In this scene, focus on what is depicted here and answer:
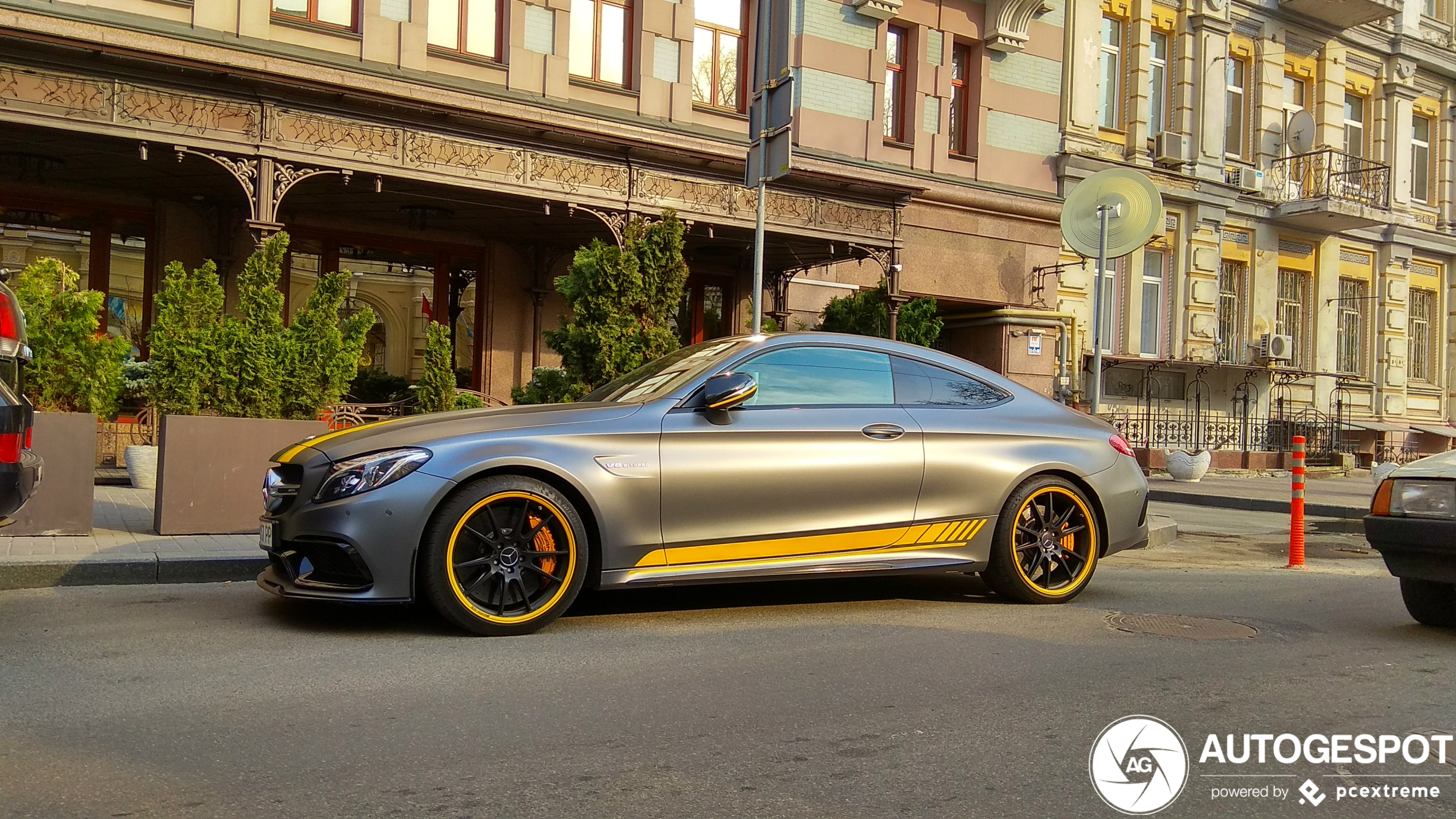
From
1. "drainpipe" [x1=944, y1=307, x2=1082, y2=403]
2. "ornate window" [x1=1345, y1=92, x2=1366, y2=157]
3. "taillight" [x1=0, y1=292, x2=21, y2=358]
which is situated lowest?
"taillight" [x1=0, y1=292, x2=21, y2=358]

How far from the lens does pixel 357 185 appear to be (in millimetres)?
13734

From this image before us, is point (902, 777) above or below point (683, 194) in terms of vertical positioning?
below

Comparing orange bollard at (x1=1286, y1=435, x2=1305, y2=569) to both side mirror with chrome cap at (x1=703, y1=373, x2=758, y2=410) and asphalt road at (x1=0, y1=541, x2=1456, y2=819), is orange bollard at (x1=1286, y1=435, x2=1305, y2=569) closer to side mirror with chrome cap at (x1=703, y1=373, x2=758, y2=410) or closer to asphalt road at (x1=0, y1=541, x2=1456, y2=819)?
asphalt road at (x1=0, y1=541, x2=1456, y2=819)

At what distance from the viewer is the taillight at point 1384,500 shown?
5691mm

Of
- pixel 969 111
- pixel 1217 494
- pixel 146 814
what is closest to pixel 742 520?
pixel 146 814

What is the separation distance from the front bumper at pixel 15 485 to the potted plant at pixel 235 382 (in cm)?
217

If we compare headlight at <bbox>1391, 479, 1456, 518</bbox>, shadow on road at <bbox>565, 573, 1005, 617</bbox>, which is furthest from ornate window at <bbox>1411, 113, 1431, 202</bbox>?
shadow on road at <bbox>565, 573, 1005, 617</bbox>

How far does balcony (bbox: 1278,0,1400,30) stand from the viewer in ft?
80.0

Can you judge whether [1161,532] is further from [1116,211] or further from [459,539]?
[459,539]

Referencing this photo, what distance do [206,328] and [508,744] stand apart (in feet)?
19.6

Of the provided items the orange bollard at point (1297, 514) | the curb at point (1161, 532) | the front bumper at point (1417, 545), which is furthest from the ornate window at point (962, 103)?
the front bumper at point (1417, 545)

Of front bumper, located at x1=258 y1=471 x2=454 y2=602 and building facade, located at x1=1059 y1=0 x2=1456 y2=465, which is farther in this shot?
building facade, located at x1=1059 y1=0 x2=1456 y2=465

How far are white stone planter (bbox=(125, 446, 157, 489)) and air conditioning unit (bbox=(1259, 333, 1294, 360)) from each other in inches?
852

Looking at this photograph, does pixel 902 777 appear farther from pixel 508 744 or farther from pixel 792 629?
pixel 792 629
